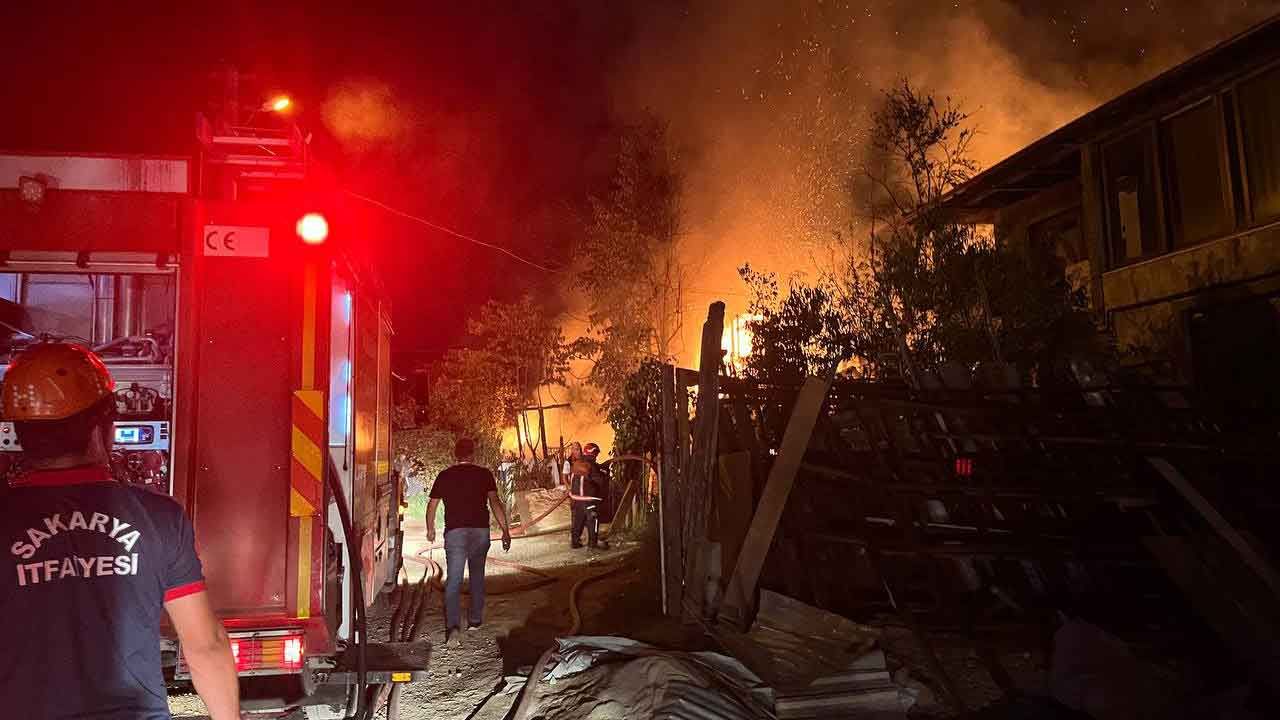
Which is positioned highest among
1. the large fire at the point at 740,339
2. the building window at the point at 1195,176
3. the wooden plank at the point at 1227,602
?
the building window at the point at 1195,176

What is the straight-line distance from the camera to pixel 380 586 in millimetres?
7090

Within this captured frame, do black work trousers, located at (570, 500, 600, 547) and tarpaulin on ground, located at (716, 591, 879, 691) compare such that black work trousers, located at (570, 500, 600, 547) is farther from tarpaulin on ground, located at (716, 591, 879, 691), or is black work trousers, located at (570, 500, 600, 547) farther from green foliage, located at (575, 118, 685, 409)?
tarpaulin on ground, located at (716, 591, 879, 691)

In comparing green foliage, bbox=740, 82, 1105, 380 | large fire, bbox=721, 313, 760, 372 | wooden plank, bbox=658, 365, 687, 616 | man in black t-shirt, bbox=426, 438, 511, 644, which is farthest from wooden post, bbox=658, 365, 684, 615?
large fire, bbox=721, 313, 760, 372

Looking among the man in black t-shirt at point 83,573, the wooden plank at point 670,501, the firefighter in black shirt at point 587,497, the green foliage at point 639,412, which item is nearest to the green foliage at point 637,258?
the green foliage at point 639,412

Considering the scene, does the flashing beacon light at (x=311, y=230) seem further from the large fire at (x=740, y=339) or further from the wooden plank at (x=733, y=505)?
the large fire at (x=740, y=339)

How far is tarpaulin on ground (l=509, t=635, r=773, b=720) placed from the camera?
4.41 meters

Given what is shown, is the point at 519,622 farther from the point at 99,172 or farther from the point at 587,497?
the point at 99,172

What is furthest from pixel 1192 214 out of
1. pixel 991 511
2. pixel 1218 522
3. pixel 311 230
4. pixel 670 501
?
pixel 311 230

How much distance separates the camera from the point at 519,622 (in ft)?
26.4

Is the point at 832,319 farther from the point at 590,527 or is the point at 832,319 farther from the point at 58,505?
the point at 58,505

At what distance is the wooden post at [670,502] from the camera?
7.37m

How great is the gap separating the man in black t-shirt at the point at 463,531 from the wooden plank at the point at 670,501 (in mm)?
1551

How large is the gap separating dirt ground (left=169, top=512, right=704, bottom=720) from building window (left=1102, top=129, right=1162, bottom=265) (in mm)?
8393

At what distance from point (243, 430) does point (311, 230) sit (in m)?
0.94
